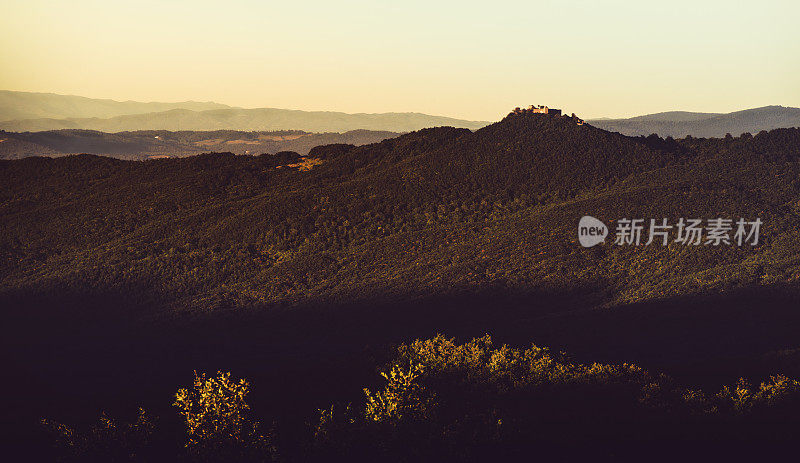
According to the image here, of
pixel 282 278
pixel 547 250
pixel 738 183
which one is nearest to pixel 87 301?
pixel 282 278

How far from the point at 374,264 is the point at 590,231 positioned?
23429 mm

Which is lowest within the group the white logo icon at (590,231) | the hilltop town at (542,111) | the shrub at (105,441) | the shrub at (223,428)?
the shrub at (105,441)

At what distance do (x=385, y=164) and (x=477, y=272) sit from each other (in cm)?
3578

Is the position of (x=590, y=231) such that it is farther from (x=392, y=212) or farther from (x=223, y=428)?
(x=223, y=428)

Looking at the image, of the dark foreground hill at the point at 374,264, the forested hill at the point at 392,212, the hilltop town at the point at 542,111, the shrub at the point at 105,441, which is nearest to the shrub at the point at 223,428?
the dark foreground hill at the point at 374,264

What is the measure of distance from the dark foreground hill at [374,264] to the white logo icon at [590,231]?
141 centimetres

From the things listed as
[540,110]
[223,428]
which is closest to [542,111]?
[540,110]

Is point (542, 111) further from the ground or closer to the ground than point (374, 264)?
further from the ground

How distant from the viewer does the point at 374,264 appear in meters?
65.9

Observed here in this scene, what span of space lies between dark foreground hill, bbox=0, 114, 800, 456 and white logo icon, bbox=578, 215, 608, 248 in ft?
4.63

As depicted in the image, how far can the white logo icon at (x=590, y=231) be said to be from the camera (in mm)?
68081

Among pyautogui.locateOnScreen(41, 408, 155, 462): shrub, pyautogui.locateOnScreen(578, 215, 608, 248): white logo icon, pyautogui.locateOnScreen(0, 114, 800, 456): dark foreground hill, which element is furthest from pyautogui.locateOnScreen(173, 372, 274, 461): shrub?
pyautogui.locateOnScreen(578, 215, 608, 248): white logo icon

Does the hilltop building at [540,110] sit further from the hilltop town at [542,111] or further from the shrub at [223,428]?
the shrub at [223,428]

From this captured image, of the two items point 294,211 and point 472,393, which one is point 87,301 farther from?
point 472,393
